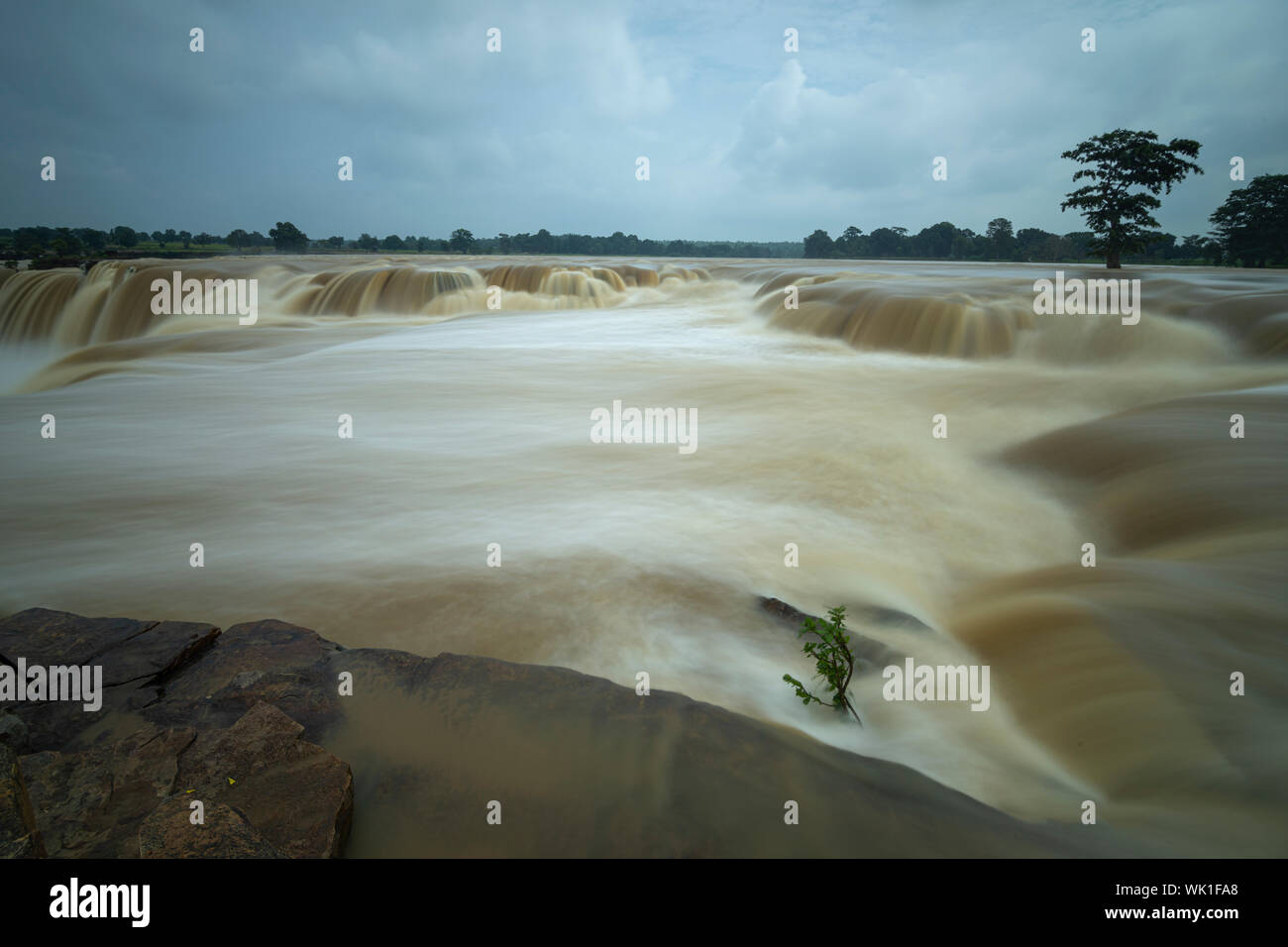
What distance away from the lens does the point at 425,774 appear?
2213 mm

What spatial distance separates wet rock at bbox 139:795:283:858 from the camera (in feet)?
5.60

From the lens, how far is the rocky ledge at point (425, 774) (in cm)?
188

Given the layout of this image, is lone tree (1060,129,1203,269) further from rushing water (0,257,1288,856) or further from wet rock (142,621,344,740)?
wet rock (142,621,344,740)

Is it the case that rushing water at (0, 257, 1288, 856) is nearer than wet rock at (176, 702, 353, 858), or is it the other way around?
wet rock at (176, 702, 353, 858)

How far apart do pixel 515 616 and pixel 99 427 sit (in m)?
7.20

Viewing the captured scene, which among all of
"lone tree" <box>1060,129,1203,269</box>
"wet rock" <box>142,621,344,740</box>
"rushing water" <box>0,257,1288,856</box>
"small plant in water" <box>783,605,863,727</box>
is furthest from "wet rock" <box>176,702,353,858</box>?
"lone tree" <box>1060,129,1203,269</box>

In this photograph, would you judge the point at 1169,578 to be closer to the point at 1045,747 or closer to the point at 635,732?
the point at 1045,747

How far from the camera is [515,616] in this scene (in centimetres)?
405

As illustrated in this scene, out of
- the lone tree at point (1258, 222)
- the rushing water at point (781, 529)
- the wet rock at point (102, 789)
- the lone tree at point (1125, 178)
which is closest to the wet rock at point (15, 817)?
the wet rock at point (102, 789)

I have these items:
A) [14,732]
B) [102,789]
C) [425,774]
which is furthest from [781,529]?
[14,732]

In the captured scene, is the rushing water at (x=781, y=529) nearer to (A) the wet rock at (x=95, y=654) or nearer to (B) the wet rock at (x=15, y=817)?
(A) the wet rock at (x=95, y=654)

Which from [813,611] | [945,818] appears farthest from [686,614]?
[945,818]

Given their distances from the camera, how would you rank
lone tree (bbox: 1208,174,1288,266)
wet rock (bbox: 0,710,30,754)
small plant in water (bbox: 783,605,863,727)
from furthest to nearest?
lone tree (bbox: 1208,174,1288,266), small plant in water (bbox: 783,605,863,727), wet rock (bbox: 0,710,30,754)

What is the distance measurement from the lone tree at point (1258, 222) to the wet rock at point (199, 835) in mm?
48640
